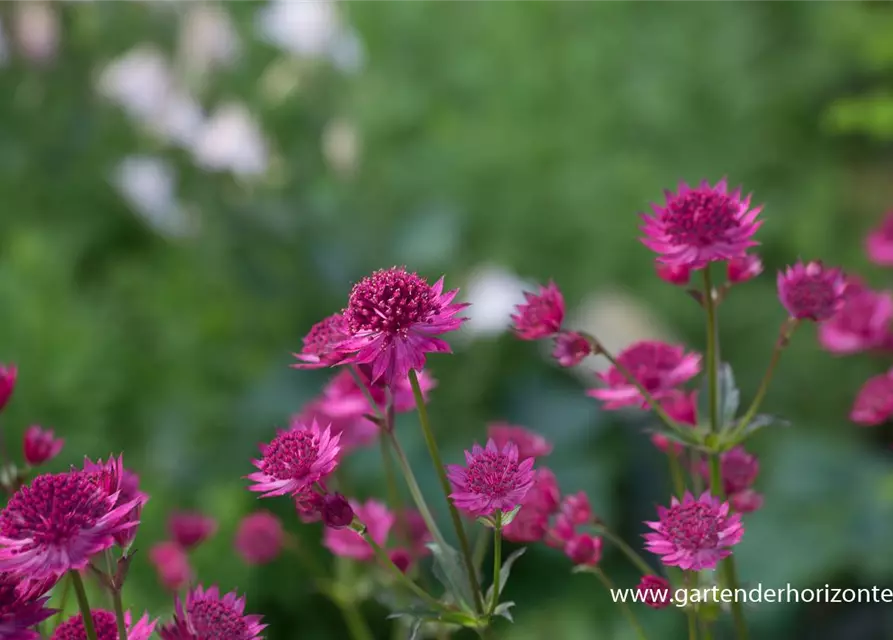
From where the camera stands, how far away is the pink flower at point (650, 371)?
0.50 metres

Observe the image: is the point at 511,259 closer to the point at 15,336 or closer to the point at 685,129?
the point at 685,129

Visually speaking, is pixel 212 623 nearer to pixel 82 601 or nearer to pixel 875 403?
pixel 82 601

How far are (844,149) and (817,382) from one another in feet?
3.28

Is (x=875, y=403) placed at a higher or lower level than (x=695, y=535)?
higher

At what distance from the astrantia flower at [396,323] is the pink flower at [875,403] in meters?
0.25

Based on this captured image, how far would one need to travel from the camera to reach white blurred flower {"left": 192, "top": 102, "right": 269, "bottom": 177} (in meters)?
2.15

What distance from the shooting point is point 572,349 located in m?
0.47

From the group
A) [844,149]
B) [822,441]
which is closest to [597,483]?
[822,441]

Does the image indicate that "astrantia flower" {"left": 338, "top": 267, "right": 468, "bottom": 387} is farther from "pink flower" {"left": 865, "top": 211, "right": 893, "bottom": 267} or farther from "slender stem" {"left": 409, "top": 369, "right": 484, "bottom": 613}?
"pink flower" {"left": 865, "top": 211, "right": 893, "bottom": 267}

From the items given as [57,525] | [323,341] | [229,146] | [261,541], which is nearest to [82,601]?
[57,525]

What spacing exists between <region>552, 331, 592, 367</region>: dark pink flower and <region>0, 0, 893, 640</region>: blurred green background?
80 cm

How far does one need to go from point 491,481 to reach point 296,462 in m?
0.08

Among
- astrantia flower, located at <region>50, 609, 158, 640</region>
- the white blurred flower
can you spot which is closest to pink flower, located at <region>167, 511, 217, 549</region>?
astrantia flower, located at <region>50, 609, 158, 640</region>

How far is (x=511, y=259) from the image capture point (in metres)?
2.56
